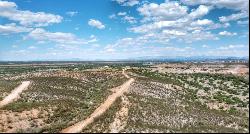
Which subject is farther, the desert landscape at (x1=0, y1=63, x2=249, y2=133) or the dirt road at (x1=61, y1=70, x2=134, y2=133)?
the desert landscape at (x1=0, y1=63, x2=249, y2=133)

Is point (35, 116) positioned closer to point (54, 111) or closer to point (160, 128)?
point (54, 111)

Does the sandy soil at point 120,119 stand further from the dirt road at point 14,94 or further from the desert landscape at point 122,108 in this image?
the dirt road at point 14,94

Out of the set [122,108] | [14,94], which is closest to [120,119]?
[122,108]

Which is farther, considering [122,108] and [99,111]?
[122,108]

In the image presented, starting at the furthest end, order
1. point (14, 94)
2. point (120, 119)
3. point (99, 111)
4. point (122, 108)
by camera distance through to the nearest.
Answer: point (14, 94)
point (122, 108)
point (99, 111)
point (120, 119)

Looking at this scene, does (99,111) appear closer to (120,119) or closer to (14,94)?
(120,119)

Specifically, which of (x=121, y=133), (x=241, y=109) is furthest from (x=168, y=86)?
(x=121, y=133)

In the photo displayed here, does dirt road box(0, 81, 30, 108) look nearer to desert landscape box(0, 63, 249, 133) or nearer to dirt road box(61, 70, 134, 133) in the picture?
desert landscape box(0, 63, 249, 133)

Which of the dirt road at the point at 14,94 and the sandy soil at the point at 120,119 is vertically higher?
the dirt road at the point at 14,94

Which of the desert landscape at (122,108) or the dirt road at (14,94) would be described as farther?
the dirt road at (14,94)

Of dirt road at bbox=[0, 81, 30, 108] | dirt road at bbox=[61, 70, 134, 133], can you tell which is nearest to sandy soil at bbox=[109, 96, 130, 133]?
dirt road at bbox=[61, 70, 134, 133]

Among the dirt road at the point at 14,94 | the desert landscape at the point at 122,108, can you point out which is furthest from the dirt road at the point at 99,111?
the dirt road at the point at 14,94
